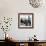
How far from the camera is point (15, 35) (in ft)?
16.5

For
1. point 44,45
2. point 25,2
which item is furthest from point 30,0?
point 44,45

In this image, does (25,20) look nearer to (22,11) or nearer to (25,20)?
(25,20)

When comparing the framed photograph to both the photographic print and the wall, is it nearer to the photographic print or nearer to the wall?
the photographic print

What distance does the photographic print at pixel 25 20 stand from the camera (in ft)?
16.6

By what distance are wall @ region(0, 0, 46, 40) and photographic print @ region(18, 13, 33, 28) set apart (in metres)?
0.11

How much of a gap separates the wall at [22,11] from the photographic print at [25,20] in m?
0.11

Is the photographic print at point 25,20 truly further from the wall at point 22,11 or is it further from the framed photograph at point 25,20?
the wall at point 22,11

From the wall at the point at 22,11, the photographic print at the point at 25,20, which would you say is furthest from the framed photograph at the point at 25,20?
the wall at the point at 22,11

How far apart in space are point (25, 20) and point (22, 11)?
0.35 metres

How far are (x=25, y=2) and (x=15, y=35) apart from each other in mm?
1287

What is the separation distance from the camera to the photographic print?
16.6 ft

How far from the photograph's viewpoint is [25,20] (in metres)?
5.08

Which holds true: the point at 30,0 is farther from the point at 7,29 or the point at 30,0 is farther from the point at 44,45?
the point at 44,45

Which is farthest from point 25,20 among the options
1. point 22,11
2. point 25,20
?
point 22,11
